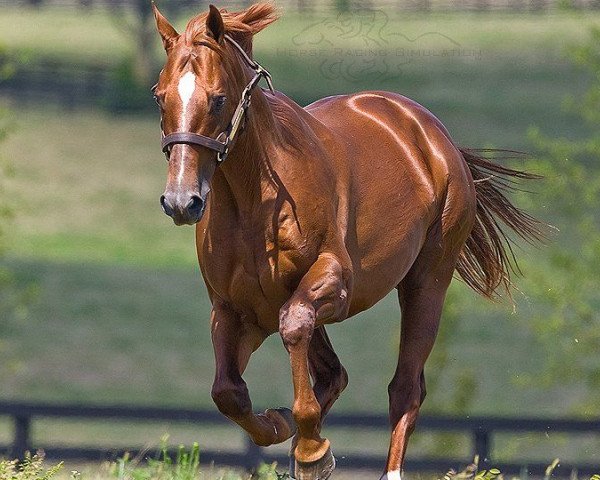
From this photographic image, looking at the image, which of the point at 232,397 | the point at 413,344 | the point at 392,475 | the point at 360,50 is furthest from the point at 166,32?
the point at 360,50

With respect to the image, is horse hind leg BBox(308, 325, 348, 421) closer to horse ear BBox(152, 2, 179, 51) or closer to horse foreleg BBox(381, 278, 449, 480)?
horse foreleg BBox(381, 278, 449, 480)

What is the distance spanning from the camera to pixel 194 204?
178 inches

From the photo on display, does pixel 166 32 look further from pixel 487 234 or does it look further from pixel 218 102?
pixel 487 234

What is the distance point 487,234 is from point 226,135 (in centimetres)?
251

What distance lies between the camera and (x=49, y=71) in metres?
39.7

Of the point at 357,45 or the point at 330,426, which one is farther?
the point at 357,45

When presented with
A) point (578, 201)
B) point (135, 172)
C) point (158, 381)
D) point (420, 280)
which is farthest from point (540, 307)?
Result: point (420, 280)

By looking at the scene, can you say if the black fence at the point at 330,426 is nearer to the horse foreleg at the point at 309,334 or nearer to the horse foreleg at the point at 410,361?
the horse foreleg at the point at 410,361

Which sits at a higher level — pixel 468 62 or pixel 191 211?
pixel 191 211

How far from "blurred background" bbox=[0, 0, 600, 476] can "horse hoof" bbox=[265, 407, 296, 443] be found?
6920 millimetres

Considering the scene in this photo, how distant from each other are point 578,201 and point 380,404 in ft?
24.1

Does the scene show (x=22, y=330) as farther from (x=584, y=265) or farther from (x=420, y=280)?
(x=420, y=280)

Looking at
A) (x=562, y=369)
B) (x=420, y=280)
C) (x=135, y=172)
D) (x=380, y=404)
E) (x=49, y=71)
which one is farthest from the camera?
(x=49, y=71)

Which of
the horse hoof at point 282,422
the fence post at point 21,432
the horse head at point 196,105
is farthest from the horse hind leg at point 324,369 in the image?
the fence post at point 21,432
